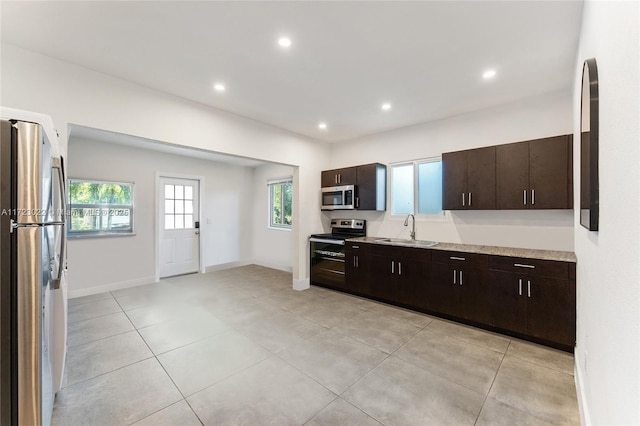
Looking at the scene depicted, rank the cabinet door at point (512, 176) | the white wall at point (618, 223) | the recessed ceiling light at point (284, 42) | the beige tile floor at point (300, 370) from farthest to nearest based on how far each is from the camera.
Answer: the cabinet door at point (512, 176), the recessed ceiling light at point (284, 42), the beige tile floor at point (300, 370), the white wall at point (618, 223)

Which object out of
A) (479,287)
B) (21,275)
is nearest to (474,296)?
(479,287)

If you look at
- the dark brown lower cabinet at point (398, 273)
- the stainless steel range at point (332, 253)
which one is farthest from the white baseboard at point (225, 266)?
the dark brown lower cabinet at point (398, 273)

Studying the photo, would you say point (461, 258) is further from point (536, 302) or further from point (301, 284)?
point (301, 284)

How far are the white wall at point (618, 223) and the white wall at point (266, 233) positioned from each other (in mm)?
5175

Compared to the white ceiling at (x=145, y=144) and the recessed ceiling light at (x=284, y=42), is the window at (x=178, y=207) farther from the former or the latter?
the recessed ceiling light at (x=284, y=42)

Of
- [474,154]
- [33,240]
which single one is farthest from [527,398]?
[33,240]

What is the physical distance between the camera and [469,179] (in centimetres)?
344

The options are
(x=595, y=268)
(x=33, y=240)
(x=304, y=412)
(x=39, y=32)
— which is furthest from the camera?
(x=39, y=32)

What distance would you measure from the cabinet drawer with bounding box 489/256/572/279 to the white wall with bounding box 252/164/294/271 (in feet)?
13.3

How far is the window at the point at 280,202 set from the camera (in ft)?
20.5

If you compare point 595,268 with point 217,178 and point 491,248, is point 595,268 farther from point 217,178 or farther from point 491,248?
Result: point 217,178

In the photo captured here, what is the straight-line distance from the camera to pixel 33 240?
47.5 inches

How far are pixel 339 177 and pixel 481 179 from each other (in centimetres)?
231

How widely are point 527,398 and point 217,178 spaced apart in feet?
20.4
